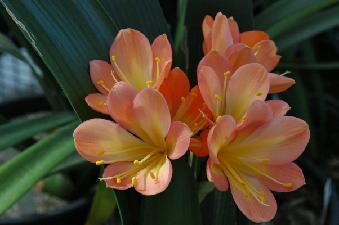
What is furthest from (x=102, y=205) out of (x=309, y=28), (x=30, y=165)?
(x=309, y=28)

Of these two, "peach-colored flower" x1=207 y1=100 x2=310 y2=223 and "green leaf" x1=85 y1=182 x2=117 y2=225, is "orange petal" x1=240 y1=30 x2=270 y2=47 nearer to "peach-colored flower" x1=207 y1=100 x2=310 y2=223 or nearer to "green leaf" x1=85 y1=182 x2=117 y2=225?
"peach-colored flower" x1=207 y1=100 x2=310 y2=223

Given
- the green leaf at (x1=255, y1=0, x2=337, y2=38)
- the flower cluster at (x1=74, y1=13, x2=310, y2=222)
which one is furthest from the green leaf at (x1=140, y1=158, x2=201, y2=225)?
the green leaf at (x1=255, y1=0, x2=337, y2=38)

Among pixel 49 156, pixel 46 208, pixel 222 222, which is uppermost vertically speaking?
pixel 49 156

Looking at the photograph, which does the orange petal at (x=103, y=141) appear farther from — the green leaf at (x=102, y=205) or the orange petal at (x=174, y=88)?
the green leaf at (x=102, y=205)

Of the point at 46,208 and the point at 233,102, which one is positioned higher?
the point at 233,102

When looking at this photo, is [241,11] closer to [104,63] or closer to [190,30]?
[190,30]

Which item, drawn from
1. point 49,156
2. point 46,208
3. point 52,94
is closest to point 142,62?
point 49,156
